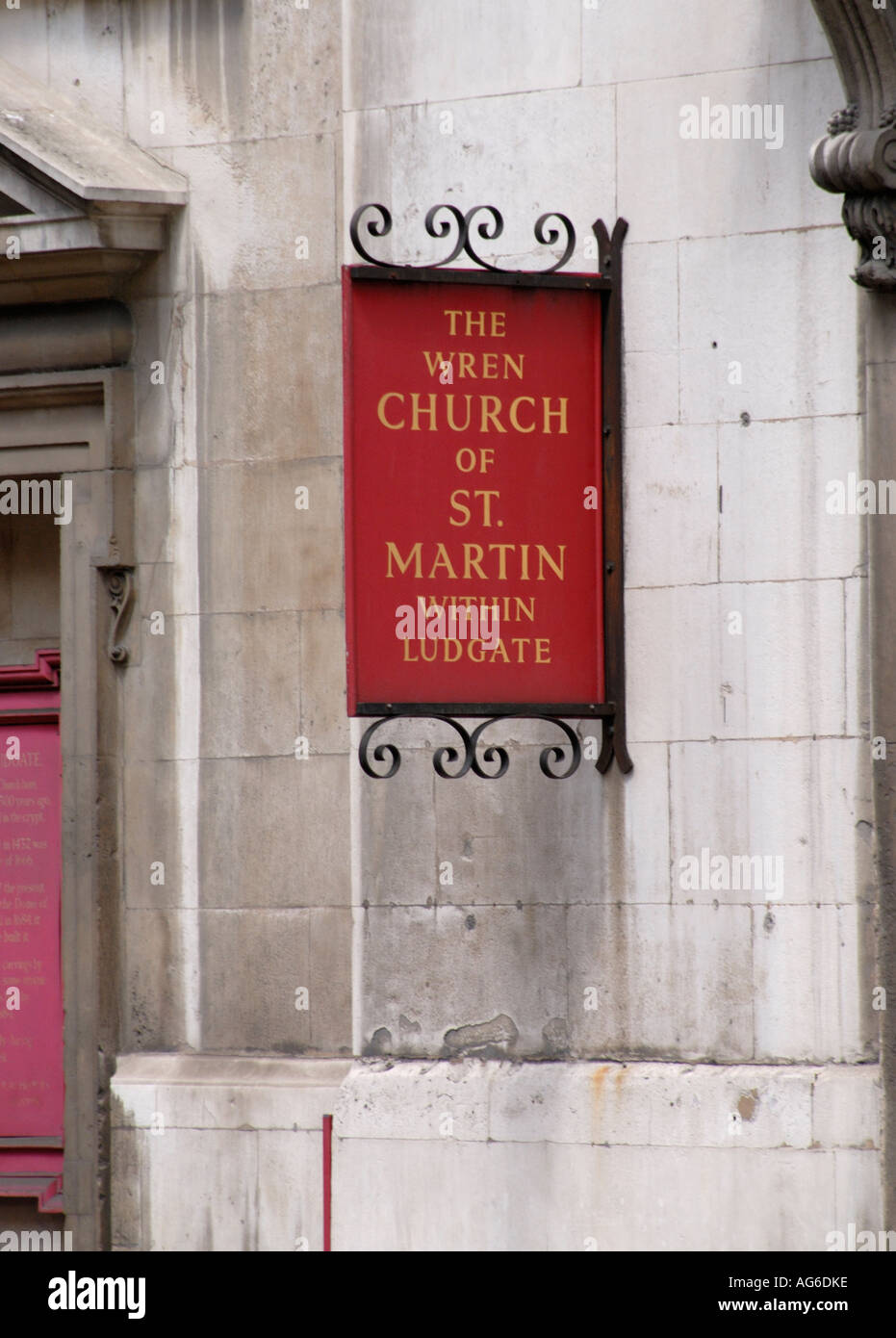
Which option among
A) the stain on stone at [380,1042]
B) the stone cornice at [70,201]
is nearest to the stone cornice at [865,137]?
the stone cornice at [70,201]

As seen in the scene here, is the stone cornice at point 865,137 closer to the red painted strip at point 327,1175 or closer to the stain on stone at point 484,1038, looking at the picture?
the stain on stone at point 484,1038

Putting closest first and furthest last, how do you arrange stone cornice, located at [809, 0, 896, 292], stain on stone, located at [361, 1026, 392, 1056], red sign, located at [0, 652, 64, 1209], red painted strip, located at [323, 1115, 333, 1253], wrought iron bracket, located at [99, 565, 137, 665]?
stone cornice, located at [809, 0, 896, 292]
red painted strip, located at [323, 1115, 333, 1253]
stain on stone, located at [361, 1026, 392, 1056]
wrought iron bracket, located at [99, 565, 137, 665]
red sign, located at [0, 652, 64, 1209]

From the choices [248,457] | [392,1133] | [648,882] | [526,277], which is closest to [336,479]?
[248,457]

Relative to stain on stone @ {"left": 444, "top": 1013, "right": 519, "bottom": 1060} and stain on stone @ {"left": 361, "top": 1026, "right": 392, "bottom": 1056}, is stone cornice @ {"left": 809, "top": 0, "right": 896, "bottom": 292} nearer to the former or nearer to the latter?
stain on stone @ {"left": 444, "top": 1013, "right": 519, "bottom": 1060}

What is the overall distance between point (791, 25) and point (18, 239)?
3.60 meters

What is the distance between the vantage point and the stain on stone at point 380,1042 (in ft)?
26.9

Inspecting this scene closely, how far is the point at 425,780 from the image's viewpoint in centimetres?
825

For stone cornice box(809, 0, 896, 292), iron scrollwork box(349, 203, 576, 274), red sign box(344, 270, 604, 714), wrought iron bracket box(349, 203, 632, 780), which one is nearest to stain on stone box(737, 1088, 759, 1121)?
wrought iron bracket box(349, 203, 632, 780)

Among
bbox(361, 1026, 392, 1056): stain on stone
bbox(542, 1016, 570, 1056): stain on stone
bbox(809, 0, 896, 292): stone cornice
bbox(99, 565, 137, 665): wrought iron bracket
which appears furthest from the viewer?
bbox(99, 565, 137, 665): wrought iron bracket

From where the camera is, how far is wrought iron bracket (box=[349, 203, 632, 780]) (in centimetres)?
741

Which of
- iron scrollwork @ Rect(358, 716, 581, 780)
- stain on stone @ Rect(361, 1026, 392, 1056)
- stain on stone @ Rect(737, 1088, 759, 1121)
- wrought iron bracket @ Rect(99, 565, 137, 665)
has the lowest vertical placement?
stain on stone @ Rect(737, 1088, 759, 1121)

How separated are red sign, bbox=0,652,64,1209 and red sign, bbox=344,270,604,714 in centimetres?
250

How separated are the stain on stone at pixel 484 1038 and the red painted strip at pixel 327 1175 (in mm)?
625

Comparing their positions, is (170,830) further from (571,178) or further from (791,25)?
A: (791,25)
